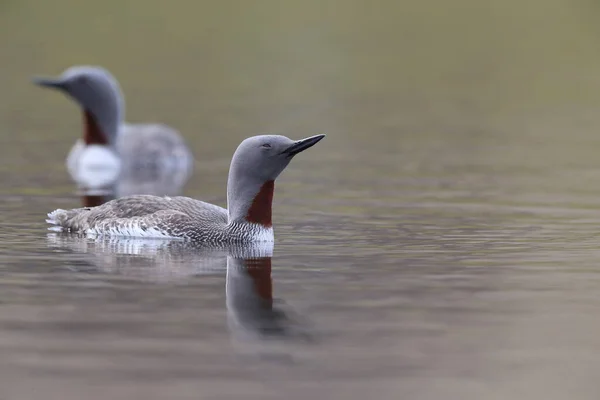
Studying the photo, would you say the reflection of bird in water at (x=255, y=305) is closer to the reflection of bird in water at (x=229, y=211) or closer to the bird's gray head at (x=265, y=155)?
the reflection of bird in water at (x=229, y=211)

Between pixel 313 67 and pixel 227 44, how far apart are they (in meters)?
4.90

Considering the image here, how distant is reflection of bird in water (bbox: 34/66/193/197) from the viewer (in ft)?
51.3

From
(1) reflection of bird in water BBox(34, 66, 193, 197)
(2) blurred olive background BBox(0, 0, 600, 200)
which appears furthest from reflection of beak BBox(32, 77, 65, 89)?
(2) blurred olive background BBox(0, 0, 600, 200)

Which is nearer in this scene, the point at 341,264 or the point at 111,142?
the point at 341,264

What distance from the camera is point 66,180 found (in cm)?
1427

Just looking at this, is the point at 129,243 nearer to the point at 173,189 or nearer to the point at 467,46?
the point at 173,189

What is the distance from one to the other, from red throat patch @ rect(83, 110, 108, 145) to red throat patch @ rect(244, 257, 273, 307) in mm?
7109

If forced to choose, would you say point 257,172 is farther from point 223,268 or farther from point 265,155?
point 223,268

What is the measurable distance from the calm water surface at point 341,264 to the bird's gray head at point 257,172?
0.33 metres

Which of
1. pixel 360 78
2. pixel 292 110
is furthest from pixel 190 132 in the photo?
pixel 360 78

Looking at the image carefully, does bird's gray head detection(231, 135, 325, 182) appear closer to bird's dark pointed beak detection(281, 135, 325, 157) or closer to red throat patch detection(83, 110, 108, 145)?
bird's dark pointed beak detection(281, 135, 325, 157)

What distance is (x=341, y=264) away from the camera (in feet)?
29.4

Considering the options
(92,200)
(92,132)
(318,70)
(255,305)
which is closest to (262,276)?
(255,305)

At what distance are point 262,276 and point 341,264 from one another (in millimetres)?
639
